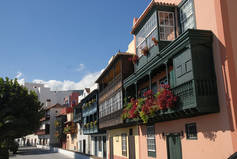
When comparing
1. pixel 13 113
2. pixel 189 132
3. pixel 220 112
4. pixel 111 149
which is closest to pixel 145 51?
pixel 189 132

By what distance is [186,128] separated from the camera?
13.2m

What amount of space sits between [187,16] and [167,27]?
1.59m

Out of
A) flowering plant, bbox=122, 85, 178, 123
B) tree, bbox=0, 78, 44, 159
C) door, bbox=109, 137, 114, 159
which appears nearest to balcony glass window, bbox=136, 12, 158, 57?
flowering plant, bbox=122, 85, 178, 123

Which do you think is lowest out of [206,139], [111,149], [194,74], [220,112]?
[111,149]

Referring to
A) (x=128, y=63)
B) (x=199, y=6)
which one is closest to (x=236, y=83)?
(x=199, y=6)

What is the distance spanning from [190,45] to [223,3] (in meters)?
2.32

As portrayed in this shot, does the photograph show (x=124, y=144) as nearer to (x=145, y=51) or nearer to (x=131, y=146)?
(x=131, y=146)

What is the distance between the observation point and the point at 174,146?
14.5m

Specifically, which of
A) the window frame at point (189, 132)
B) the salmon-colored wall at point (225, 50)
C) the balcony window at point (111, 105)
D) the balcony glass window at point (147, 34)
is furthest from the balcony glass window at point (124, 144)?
the salmon-colored wall at point (225, 50)

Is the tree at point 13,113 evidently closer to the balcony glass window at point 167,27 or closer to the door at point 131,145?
the door at point 131,145

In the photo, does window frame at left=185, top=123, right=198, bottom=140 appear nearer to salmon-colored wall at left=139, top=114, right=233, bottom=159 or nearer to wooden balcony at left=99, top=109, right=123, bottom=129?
salmon-colored wall at left=139, top=114, right=233, bottom=159

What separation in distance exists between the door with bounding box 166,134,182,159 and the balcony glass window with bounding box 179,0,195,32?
5.91 metres

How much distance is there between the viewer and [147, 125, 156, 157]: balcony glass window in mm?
17078

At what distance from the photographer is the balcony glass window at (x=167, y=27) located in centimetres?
1493
